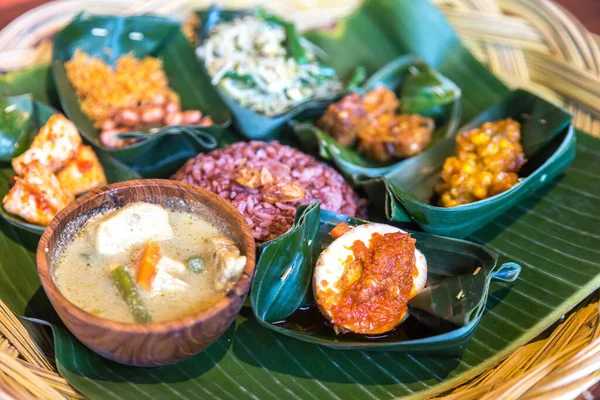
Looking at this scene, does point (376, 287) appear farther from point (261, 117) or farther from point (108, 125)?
point (108, 125)

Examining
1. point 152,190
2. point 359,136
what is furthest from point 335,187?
point 152,190

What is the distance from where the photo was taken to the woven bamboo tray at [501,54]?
258 cm

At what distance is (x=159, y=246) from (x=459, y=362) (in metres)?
1.60

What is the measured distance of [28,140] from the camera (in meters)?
3.64

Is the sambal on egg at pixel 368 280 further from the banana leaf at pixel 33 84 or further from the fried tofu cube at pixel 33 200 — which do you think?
the banana leaf at pixel 33 84

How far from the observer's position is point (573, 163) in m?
3.71

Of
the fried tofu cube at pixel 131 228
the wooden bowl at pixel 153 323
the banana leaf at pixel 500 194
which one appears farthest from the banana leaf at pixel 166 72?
the banana leaf at pixel 500 194

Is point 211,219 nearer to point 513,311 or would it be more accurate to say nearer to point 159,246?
point 159,246

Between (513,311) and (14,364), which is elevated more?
(14,364)

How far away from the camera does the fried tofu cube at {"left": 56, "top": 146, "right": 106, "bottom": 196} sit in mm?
3418

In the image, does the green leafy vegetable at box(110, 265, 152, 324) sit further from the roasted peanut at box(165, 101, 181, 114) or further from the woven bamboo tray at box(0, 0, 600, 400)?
the roasted peanut at box(165, 101, 181, 114)

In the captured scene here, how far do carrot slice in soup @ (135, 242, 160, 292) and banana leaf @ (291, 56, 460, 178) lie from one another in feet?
4.98

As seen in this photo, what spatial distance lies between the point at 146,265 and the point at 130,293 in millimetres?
144

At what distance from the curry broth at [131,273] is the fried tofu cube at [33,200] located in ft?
1.95
